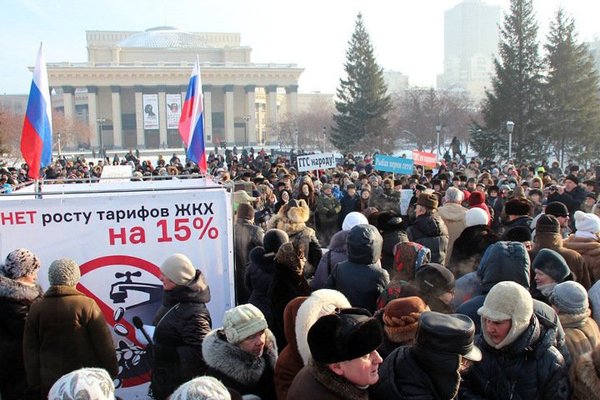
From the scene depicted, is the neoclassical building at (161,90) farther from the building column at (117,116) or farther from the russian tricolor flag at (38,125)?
the russian tricolor flag at (38,125)

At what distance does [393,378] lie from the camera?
273cm

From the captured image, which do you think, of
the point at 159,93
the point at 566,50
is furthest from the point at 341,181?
the point at 159,93

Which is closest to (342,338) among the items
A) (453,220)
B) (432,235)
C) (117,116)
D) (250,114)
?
(432,235)

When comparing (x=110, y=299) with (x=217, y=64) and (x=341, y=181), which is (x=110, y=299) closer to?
(x=341, y=181)

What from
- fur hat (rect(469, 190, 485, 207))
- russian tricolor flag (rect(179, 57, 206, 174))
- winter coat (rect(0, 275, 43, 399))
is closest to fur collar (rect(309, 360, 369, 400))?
winter coat (rect(0, 275, 43, 399))

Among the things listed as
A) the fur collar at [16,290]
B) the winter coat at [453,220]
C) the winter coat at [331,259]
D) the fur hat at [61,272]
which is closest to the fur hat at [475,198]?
A: the winter coat at [453,220]

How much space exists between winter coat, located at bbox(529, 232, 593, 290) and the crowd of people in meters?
0.01

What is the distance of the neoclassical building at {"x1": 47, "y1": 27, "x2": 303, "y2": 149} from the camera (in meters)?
81.7

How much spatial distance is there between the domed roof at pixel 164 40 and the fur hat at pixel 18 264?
94.3 metres

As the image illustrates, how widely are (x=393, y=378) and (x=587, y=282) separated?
9.65 ft

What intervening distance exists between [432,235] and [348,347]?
3.75 metres

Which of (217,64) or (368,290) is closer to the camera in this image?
(368,290)

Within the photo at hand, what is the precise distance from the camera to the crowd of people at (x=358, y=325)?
2.58m

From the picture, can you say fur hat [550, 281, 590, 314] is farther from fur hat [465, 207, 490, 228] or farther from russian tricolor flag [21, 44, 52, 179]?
russian tricolor flag [21, 44, 52, 179]
